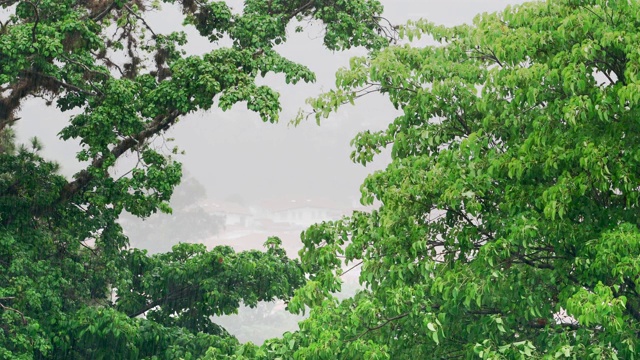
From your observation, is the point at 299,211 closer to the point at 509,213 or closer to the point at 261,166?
the point at 261,166

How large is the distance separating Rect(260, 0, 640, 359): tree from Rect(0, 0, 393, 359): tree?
268cm

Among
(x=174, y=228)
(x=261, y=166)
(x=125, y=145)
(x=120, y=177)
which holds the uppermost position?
(x=261, y=166)

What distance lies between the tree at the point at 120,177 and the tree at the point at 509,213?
2676 mm

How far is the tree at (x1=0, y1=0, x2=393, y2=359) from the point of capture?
14.1 meters

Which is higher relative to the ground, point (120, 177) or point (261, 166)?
point (261, 166)

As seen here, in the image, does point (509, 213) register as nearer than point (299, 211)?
Yes

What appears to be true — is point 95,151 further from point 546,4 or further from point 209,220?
point 209,220

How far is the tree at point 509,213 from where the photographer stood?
30.5 ft

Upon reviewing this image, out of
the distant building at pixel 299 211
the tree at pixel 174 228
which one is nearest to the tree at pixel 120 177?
the tree at pixel 174 228

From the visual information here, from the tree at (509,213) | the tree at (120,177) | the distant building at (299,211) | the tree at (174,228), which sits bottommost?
the tree at (509,213)

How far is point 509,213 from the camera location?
403 inches

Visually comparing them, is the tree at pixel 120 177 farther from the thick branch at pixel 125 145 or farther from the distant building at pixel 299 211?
the distant building at pixel 299 211

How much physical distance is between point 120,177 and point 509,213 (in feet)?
24.4

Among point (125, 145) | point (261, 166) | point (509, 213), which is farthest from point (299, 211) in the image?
point (509, 213)
